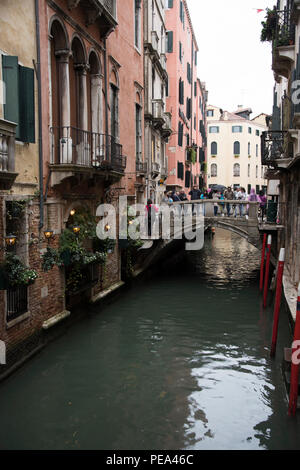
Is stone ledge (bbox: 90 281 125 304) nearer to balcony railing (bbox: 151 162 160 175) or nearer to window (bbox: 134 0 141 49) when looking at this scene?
balcony railing (bbox: 151 162 160 175)

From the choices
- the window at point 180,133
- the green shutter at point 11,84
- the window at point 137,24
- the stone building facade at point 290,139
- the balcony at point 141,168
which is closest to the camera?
the green shutter at point 11,84

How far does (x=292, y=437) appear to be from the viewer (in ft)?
19.7

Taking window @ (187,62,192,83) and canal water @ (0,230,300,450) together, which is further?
window @ (187,62,192,83)

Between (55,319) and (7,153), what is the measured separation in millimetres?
4007

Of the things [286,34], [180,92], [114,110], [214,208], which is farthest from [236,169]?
[114,110]

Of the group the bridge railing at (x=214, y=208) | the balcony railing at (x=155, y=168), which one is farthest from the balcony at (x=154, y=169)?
the bridge railing at (x=214, y=208)

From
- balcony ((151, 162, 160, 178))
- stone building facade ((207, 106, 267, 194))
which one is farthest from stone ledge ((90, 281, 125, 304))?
stone building facade ((207, 106, 267, 194))

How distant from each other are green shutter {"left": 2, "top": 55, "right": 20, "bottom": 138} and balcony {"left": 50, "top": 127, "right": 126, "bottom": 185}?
178 centimetres

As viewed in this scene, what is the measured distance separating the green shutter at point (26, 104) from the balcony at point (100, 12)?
116 inches

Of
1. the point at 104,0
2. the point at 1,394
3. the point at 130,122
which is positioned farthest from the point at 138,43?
the point at 1,394

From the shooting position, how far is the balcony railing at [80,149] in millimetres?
8883

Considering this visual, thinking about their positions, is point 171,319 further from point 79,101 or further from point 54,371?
point 79,101

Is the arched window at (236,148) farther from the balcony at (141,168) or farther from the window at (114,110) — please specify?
the window at (114,110)

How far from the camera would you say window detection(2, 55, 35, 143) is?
6758 mm
